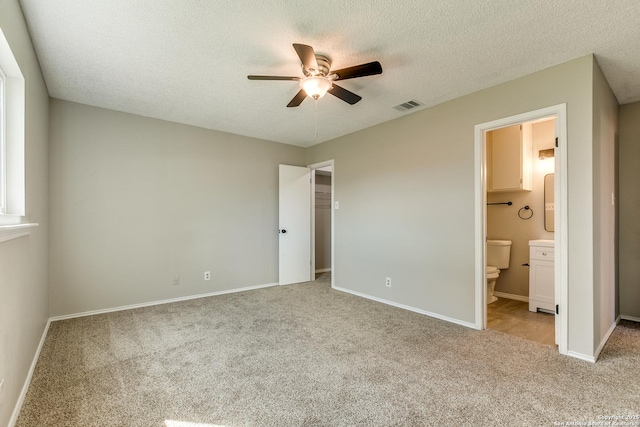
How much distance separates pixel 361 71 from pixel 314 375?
7.35ft

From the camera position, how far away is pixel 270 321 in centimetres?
322

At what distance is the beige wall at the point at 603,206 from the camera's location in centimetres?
238

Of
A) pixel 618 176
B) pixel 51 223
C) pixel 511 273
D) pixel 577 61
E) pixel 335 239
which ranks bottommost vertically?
pixel 511 273

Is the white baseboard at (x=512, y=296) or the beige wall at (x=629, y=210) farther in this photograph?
the white baseboard at (x=512, y=296)

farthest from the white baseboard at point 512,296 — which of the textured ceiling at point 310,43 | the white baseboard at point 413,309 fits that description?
the textured ceiling at point 310,43

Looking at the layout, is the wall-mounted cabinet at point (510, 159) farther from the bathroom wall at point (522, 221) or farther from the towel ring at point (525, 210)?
the towel ring at point (525, 210)

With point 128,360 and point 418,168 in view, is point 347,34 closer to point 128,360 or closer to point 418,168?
point 418,168

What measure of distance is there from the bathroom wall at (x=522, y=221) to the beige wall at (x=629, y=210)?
2.30 ft

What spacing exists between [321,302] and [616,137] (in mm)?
3856

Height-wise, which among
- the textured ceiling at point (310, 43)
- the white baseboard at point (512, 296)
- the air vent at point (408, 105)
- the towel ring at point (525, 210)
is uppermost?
the textured ceiling at point (310, 43)

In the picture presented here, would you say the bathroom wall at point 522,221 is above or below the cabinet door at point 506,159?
below

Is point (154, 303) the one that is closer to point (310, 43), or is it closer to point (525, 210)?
point (310, 43)

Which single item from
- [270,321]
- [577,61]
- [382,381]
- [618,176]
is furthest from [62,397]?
[618,176]

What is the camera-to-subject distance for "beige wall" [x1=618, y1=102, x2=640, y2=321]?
10.5 feet
